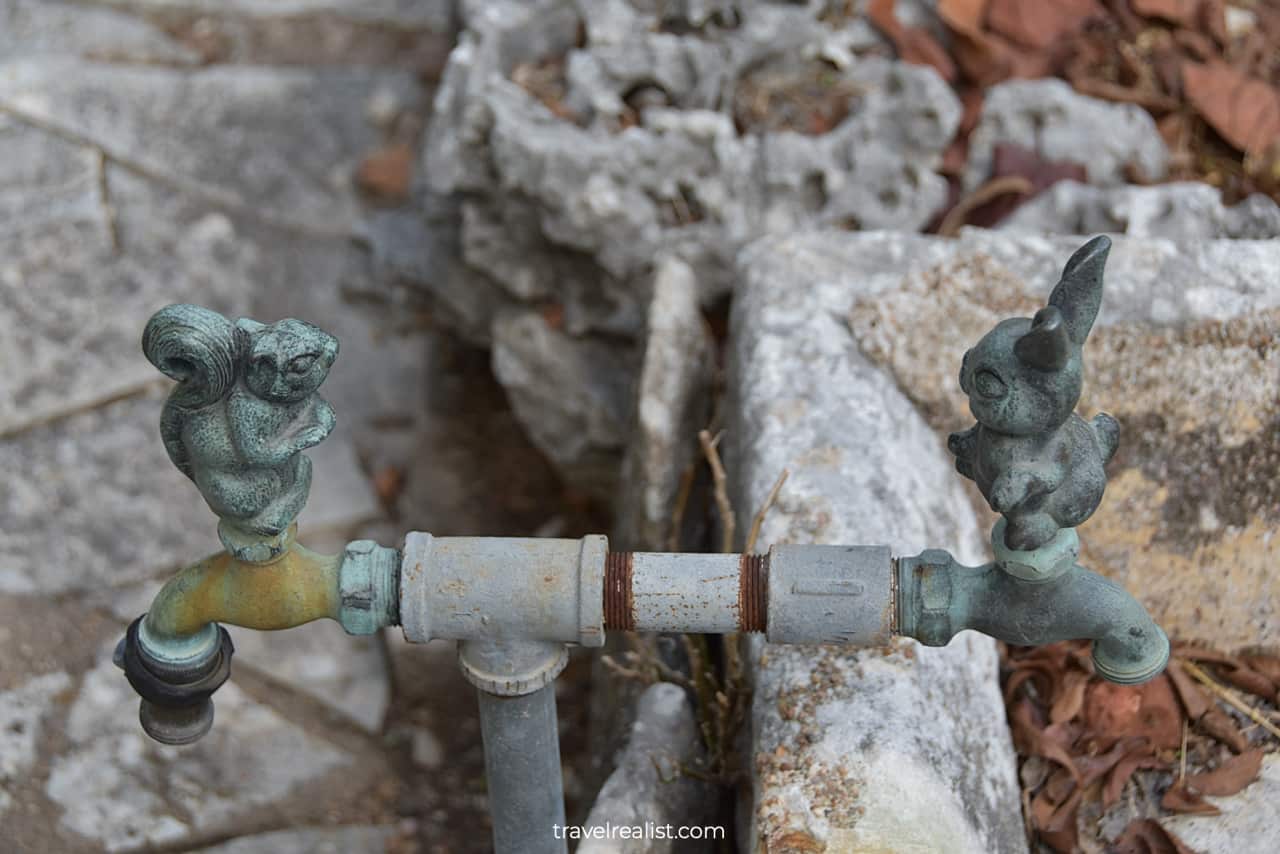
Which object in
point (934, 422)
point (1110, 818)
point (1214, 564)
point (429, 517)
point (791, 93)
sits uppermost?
point (791, 93)

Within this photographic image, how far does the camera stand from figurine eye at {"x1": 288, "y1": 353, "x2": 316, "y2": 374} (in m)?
1.10

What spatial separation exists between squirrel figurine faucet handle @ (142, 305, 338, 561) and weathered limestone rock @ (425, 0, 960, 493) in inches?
42.5

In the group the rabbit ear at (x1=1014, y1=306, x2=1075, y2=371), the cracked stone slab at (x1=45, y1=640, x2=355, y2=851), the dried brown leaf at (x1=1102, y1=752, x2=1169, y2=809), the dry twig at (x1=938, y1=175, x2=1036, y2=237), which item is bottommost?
the cracked stone slab at (x1=45, y1=640, x2=355, y2=851)

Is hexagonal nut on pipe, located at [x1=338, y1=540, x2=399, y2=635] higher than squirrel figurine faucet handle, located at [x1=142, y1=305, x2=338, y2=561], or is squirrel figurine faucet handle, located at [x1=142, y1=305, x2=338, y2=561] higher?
squirrel figurine faucet handle, located at [x1=142, y1=305, x2=338, y2=561]

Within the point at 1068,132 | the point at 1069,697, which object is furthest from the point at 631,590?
the point at 1068,132

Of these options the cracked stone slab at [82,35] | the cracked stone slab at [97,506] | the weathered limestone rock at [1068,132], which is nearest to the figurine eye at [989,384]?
the weathered limestone rock at [1068,132]

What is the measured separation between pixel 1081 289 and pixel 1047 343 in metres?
0.06

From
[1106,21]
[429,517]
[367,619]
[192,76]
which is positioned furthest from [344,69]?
[367,619]

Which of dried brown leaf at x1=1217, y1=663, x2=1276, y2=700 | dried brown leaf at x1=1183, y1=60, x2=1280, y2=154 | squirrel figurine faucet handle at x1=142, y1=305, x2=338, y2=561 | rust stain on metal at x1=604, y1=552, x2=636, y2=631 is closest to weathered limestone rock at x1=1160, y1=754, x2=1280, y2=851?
dried brown leaf at x1=1217, y1=663, x2=1276, y2=700

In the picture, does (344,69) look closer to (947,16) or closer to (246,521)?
(947,16)

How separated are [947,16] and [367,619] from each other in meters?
1.58

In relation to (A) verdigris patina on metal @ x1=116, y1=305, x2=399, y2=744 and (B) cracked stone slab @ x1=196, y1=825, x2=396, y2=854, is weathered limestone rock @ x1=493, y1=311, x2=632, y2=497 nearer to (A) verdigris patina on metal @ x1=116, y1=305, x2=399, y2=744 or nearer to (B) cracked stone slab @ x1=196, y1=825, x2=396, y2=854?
(B) cracked stone slab @ x1=196, y1=825, x2=396, y2=854

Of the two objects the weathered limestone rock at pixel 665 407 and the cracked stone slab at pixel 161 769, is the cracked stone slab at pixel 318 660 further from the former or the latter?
the weathered limestone rock at pixel 665 407

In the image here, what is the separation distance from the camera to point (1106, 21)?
7.83 feet
